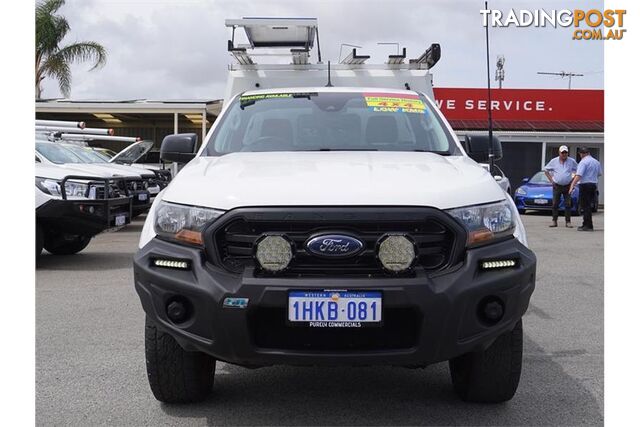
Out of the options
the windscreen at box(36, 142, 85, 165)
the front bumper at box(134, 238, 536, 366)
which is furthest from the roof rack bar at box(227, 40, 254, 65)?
the windscreen at box(36, 142, 85, 165)

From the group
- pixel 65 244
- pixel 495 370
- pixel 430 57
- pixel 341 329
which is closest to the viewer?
pixel 341 329

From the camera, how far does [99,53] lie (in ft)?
99.0

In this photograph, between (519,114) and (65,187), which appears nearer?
(65,187)

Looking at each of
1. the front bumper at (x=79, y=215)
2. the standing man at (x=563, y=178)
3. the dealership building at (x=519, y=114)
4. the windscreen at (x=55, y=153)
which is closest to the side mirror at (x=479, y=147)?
the front bumper at (x=79, y=215)

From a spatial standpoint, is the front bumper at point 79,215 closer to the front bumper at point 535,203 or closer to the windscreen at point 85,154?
the windscreen at point 85,154

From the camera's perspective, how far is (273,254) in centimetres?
323

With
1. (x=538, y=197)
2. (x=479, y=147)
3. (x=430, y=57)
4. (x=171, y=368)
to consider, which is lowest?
(x=171, y=368)

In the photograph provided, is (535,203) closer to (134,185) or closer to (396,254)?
(134,185)

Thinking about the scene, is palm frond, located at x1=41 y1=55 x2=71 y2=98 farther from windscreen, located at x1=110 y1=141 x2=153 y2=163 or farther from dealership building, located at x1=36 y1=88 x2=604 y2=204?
windscreen, located at x1=110 y1=141 x2=153 y2=163

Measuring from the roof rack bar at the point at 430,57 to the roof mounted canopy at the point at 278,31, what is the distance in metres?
1.21

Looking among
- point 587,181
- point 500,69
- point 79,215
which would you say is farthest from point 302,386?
point 500,69

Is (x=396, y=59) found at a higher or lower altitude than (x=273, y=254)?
higher

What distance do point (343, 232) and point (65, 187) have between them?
660 cm

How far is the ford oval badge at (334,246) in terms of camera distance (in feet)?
10.6
